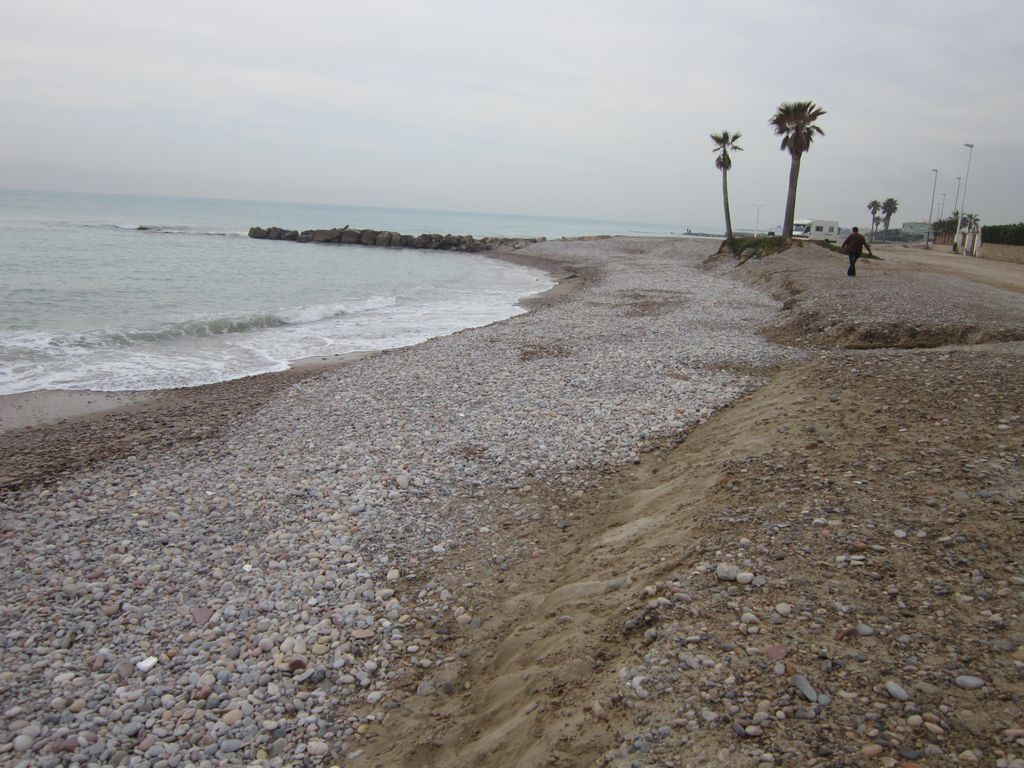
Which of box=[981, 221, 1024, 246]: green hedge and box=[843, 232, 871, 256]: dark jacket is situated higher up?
box=[981, 221, 1024, 246]: green hedge

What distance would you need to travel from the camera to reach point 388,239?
245ft

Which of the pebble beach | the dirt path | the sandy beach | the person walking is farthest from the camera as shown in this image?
the person walking

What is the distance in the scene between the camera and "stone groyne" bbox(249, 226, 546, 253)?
7431 centimetres

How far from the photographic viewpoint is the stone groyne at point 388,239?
74312 mm

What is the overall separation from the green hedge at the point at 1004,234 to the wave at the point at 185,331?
4559 centimetres

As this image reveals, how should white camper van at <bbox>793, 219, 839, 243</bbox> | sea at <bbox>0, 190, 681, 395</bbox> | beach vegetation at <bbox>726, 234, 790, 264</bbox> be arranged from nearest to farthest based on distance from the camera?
1. sea at <bbox>0, 190, 681, 395</bbox>
2. beach vegetation at <bbox>726, 234, 790, 264</bbox>
3. white camper van at <bbox>793, 219, 839, 243</bbox>

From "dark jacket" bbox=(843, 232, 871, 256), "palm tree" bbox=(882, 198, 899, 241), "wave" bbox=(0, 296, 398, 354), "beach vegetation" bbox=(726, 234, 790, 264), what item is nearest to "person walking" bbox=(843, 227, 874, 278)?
"dark jacket" bbox=(843, 232, 871, 256)

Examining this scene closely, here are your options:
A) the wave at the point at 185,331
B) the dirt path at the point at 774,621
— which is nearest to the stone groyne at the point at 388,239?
the wave at the point at 185,331

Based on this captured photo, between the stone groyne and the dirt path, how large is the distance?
68882mm

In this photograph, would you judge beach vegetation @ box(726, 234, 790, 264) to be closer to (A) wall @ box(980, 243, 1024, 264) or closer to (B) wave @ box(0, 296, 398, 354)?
(A) wall @ box(980, 243, 1024, 264)

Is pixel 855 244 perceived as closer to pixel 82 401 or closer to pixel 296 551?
pixel 296 551

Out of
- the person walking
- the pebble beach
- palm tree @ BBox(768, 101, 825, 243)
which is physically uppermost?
palm tree @ BBox(768, 101, 825, 243)

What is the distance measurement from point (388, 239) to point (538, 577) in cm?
7275

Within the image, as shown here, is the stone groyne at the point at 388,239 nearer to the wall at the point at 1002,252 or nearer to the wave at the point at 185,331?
the wall at the point at 1002,252
